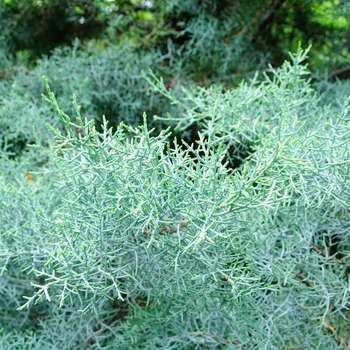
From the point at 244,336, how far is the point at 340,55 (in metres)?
1.03

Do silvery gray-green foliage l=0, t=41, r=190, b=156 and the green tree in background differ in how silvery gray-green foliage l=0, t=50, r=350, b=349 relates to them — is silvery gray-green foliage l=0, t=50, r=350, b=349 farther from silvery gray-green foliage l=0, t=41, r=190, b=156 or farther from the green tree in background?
silvery gray-green foliage l=0, t=41, r=190, b=156

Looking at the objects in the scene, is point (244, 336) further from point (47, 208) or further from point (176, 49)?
point (176, 49)

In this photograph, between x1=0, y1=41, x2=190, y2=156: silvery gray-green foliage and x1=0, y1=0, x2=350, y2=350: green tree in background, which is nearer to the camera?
x1=0, y1=0, x2=350, y2=350: green tree in background

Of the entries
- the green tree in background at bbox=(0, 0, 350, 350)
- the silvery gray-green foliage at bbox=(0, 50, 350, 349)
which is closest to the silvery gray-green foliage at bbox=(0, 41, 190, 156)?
the green tree in background at bbox=(0, 0, 350, 350)

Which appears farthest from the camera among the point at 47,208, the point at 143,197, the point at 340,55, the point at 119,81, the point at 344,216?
the point at 340,55

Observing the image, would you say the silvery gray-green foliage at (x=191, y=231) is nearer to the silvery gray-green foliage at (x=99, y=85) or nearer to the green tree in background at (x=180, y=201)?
the green tree in background at (x=180, y=201)

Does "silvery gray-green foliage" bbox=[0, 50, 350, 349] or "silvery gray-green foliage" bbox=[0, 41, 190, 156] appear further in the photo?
"silvery gray-green foliage" bbox=[0, 41, 190, 156]

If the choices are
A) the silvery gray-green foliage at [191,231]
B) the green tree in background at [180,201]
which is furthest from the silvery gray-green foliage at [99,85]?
the silvery gray-green foliage at [191,231]

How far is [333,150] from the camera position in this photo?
2.11ft

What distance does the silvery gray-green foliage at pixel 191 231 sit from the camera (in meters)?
0.58

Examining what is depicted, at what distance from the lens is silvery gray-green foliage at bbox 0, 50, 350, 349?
1.91 ft

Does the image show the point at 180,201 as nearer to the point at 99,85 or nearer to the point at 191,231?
the point at 191,231

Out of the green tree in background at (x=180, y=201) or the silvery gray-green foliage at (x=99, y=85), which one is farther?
the silvery gray-green foliage at (x=99, y=85)

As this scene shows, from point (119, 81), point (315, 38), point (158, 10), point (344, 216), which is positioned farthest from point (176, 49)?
point (344, 216)
